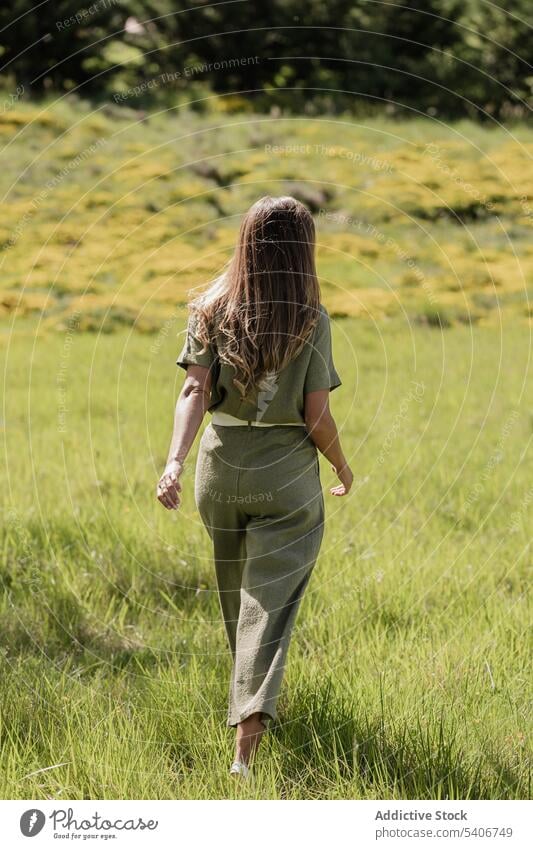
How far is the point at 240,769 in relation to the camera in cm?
305

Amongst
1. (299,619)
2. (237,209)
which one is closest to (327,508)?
(299,619)

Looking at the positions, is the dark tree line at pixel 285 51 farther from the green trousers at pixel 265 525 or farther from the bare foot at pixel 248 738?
the bare foot at pixel 248 738

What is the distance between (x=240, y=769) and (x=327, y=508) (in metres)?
2.47

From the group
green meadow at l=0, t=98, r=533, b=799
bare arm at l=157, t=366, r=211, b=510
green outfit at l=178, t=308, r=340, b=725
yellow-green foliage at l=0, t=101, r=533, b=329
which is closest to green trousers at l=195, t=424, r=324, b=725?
green outfit at l=178, t=308, r=340, b=725

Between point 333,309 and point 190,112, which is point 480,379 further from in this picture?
point 190,112

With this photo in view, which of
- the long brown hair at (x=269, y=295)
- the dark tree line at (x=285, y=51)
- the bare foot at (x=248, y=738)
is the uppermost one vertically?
the dark tree line at (x=285, y=51)

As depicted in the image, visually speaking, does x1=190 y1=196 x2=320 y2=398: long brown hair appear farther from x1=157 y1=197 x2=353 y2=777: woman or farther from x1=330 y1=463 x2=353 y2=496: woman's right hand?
x1=330 y1=463 x2=353 y2=496: woman's right hand

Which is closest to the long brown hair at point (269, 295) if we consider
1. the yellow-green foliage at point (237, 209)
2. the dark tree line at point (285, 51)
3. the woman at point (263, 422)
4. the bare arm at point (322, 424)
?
the woman at point (263, 422)

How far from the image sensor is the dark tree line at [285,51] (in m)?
15.0

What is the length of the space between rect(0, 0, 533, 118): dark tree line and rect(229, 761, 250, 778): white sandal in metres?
12.8

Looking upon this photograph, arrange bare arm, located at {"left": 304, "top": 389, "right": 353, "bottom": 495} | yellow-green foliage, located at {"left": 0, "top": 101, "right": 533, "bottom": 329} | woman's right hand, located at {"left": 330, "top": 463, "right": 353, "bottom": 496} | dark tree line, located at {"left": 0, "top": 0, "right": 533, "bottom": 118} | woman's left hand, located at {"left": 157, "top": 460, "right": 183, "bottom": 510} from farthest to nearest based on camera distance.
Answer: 1. dark tree line, located at {"left": 0, "top": 0, "right": 533, "bottom": 118}
2. yellow-green foliage, located at {"left": 0, "top": 101, "right": 533, "bottom": 329}
3. woman's right hand, located at {"left": 330, "top": 463, "right": 353, "bottom": 496}
4. bare arm, located at {"left": 304, "top": 389, "right": 353, "bottom": 495}
5. woman's left hand, located at {"left": 157, "top": 460, "right": 183, "bottom": 510}

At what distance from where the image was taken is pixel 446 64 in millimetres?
17375

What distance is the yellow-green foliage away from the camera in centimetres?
1020

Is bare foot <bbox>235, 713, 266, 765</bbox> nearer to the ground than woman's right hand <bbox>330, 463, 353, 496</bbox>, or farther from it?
nearer to the ground
